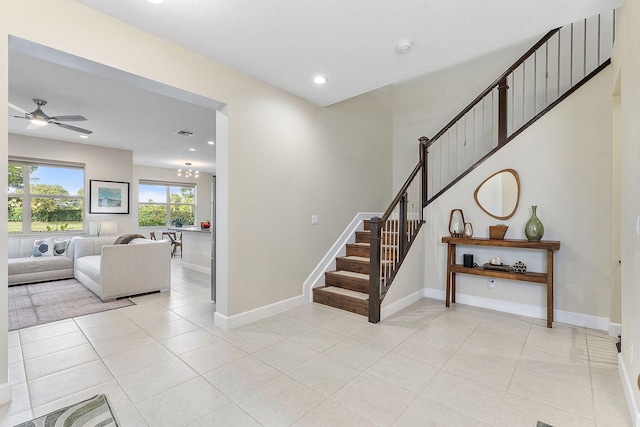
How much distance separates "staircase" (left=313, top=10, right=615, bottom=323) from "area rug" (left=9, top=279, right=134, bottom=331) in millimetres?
2929

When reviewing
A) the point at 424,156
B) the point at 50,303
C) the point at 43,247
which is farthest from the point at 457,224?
the point at 43,247

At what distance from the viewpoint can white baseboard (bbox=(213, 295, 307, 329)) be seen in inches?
125

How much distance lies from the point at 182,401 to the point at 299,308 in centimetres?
200

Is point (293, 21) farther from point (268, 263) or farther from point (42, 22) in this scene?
point (268, 263)

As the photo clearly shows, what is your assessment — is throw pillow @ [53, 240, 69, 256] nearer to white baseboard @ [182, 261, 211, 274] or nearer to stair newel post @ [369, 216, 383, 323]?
white baseboard @ [182, 261, 211, 274]

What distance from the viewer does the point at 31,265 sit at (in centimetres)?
510

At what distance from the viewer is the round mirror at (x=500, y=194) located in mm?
3660

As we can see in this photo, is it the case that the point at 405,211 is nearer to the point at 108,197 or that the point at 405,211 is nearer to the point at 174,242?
the point at 108,197

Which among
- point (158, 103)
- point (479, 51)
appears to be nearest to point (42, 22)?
point (158, 103)

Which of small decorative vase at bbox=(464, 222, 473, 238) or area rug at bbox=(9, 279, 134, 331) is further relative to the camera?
small decorative vase at bbox=(464, 222, 473, 238)

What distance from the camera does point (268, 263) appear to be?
359 centimetres

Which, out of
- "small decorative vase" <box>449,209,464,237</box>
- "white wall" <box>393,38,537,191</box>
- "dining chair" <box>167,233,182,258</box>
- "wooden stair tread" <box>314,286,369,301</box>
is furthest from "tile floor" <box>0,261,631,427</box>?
"dining chair" <box>167,233,182,258</box>

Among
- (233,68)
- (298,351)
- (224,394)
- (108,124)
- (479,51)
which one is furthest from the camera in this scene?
(108,124)

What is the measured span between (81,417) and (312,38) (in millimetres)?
3162
